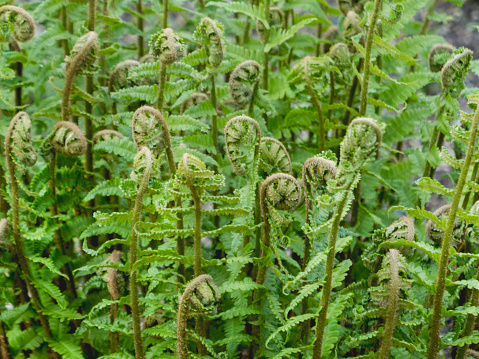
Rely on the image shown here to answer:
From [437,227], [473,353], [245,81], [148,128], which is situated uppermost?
[245,81]

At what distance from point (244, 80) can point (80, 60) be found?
0.47m

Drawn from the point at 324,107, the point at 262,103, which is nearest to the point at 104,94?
the point at 262,103

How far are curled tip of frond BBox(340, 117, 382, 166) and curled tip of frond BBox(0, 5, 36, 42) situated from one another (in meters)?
1.12

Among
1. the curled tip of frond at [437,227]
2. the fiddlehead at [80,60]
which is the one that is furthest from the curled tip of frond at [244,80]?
the curled tip of frond at [437,227]

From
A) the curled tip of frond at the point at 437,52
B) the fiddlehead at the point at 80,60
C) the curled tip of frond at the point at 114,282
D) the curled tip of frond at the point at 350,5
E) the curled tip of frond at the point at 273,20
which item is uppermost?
the curled tip of frond at the point at 350,5

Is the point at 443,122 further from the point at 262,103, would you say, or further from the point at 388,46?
the point at 262,103

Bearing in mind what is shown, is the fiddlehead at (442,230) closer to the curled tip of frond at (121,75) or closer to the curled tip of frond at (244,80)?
the curled tip of frond at (244,80)

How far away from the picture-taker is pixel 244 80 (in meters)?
1.50

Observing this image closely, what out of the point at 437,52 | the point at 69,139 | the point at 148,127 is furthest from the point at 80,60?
the point at 437,52

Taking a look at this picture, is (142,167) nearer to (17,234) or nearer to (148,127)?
(148,127)

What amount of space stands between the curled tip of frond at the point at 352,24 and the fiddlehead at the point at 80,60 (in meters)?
0.85

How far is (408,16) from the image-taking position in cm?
177

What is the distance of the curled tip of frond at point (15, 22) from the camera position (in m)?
1.55

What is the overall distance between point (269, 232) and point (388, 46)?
64 centimetres
